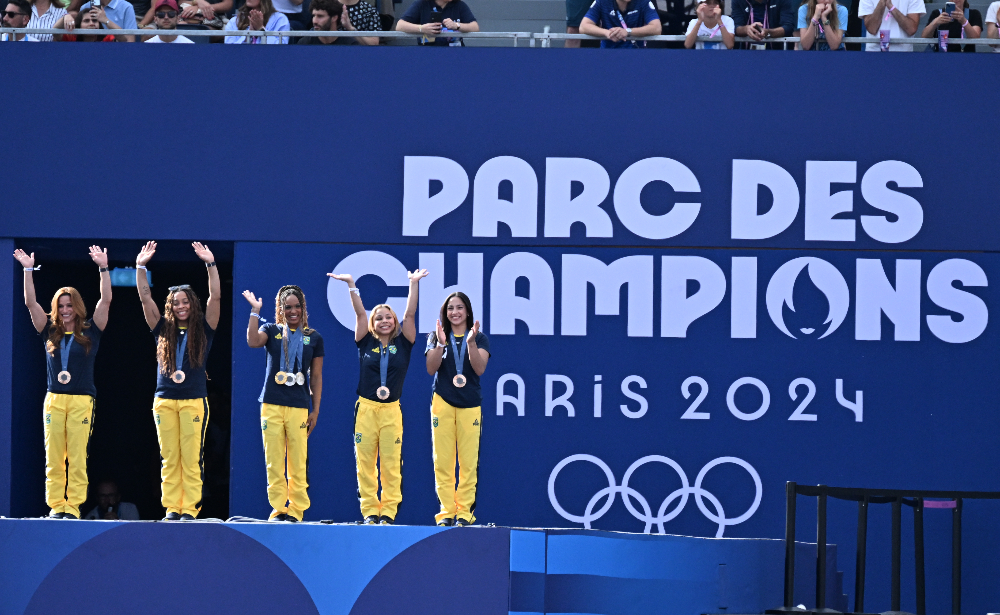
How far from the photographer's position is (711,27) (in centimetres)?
934

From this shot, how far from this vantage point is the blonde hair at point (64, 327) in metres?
7.60

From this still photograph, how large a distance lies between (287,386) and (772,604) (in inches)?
124

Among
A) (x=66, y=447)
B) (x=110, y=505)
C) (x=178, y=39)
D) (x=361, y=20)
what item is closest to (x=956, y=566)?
(x=66, y=447)

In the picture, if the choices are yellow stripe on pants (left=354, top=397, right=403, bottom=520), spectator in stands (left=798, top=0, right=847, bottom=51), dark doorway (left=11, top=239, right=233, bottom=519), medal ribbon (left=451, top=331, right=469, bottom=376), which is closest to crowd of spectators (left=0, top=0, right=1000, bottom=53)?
spectator in stands (left=798, top=0, right=847, bottom=51)

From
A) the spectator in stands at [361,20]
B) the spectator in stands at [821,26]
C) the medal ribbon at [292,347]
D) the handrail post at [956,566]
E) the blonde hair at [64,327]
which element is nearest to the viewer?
the handrail post at [956,566]

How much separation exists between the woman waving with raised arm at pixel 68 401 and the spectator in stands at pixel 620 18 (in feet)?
13.5

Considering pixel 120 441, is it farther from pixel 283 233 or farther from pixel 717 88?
pixel 717 88

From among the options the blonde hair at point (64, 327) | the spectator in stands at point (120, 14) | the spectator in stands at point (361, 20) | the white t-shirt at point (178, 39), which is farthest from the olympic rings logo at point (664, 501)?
the spectator in stands at point (120, 14)

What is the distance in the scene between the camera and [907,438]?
902 cm

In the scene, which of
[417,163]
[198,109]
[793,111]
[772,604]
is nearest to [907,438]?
[793,111]

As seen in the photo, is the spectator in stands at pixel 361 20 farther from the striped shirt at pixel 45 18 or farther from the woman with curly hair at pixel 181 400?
the woman with curly hair at pixel 181 400

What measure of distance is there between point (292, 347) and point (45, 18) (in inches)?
164

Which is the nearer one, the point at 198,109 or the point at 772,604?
the point at 772,604

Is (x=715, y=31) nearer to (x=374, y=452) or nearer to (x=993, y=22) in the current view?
(x=993, y=22)
